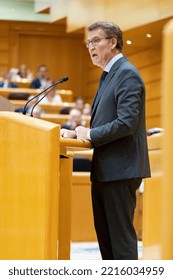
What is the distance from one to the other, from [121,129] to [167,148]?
1194mm

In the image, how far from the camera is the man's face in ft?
10.4

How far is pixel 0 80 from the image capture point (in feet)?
49.6

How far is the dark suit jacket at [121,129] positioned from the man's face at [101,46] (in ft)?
0.23

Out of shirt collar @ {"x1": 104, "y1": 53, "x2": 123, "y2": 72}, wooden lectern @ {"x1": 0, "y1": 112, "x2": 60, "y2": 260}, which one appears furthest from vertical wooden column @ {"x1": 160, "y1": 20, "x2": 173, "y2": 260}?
shirt collar @ {"x1": 104, "y1": 53, "x2": 123, "y2": 72}

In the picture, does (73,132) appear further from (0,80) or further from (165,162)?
(0,80)

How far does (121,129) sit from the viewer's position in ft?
9.84

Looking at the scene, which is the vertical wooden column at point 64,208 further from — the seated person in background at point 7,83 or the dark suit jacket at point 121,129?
the seated person in background at point 7,83

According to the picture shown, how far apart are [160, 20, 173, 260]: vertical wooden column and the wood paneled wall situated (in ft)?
52.5

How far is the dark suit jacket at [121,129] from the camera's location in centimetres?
301

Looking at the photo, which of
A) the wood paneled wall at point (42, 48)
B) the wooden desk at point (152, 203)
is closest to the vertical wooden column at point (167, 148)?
the wooden desk at point (152, 203)

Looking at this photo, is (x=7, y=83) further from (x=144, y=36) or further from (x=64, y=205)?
(x=64, y=205)
